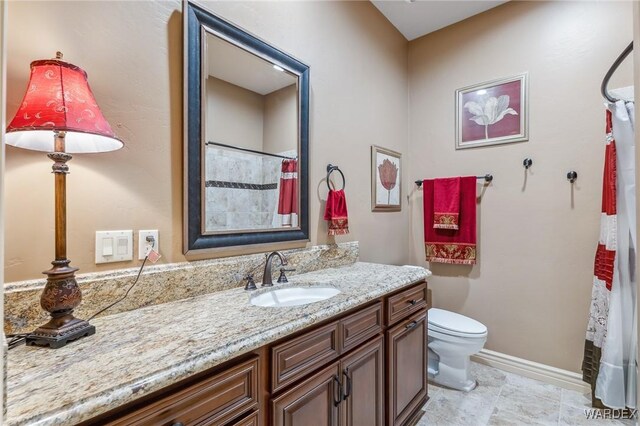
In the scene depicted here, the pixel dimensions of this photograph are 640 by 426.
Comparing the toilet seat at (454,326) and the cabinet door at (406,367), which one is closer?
the cabinet door at (406,367)

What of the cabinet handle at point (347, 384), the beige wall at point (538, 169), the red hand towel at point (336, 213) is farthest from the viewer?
the beige wall at point (538, 169)

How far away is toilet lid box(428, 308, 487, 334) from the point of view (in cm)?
202

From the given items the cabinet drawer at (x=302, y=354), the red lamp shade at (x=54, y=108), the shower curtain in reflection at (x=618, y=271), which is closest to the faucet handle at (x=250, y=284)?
the cabinet drawer at (x=302, y=354)

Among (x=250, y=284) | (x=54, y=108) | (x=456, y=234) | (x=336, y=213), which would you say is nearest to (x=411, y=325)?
(x=336, y=213)

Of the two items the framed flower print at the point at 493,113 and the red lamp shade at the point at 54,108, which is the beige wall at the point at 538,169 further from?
the red lamp shade at the point at 54,108

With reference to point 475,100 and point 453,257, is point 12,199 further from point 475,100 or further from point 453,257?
point 475,100

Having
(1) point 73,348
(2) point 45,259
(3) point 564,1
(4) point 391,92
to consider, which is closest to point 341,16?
(4) point 391,92

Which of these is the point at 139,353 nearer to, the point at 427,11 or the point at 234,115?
the point at 234,115

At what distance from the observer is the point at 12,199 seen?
3.00ft

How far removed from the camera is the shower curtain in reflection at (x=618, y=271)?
1731mm

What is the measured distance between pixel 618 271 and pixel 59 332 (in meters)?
2.62

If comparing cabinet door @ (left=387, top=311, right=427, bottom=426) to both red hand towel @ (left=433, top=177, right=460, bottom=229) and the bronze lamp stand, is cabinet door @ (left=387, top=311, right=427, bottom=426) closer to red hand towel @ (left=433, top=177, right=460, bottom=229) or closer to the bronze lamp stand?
red hand towel @ (left=433, top=177, right=460, bottom=229)

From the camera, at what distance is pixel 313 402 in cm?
109

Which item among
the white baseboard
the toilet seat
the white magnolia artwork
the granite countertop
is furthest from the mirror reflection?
the white baseboard
